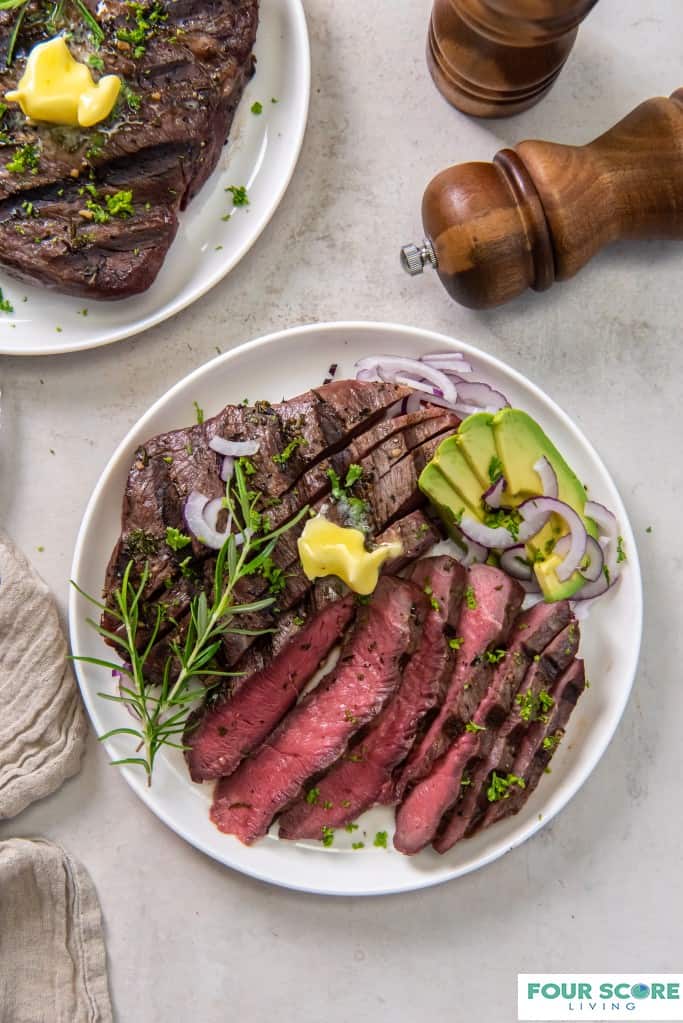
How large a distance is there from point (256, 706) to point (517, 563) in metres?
0.98

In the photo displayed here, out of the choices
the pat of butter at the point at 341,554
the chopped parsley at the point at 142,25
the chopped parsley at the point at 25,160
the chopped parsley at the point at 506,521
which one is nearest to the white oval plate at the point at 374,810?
the chopped parsley at the point at 506,521

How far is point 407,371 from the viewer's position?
3.04 metres

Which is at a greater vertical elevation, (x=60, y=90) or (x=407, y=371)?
(x=60, y=90)

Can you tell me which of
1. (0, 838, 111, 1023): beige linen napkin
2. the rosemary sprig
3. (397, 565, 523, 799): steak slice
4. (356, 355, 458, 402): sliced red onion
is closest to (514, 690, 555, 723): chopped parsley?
(397, 565, 523, 799): steak slice

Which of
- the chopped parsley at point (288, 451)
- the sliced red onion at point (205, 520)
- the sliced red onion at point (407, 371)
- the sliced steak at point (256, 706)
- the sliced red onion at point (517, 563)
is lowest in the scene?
the sliced steak at point (256, 706)

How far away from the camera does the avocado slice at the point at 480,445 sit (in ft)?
9.22

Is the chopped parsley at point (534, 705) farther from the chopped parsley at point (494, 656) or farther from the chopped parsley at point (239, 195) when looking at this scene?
the chopped parsley at point (239, 195)

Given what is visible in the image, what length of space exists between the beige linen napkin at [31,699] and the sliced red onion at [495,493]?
151 cm

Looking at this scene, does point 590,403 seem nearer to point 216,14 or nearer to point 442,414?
point 442,414

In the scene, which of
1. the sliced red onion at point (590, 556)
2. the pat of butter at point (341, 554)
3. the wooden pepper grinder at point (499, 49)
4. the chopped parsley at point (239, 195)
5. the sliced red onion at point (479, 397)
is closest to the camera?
the wooden pepper grinder at point (499, 49)

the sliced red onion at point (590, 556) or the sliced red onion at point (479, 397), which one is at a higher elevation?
the sliced red onion at point (479, 397)

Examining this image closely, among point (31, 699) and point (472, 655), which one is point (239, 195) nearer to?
point (472, 655)

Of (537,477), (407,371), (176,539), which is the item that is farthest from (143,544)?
(537,477)

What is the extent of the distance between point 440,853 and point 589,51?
9.63 ft
